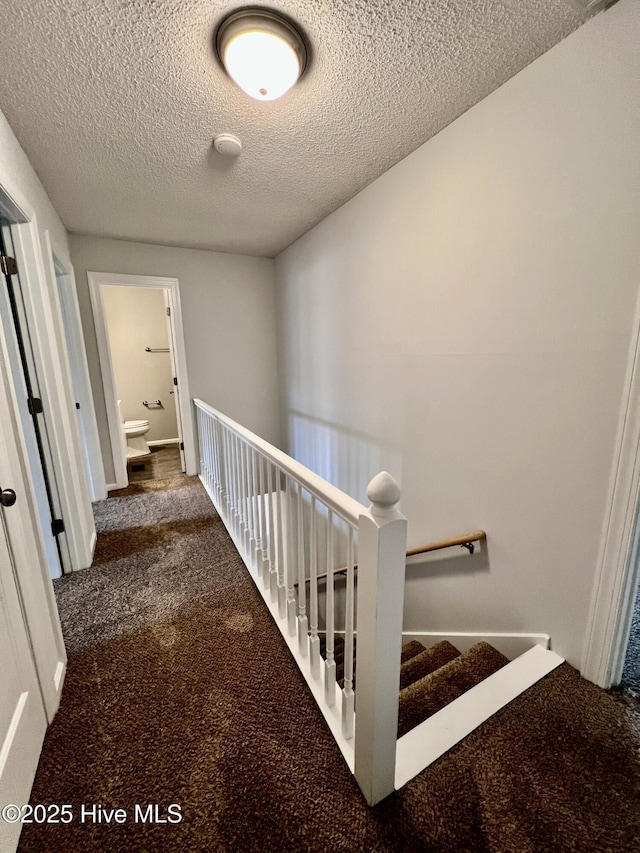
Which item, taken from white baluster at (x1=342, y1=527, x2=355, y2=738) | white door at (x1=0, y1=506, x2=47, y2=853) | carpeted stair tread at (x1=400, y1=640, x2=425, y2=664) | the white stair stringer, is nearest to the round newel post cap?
white baluster at (x1=342, y1=527, x2=355, y2=738)

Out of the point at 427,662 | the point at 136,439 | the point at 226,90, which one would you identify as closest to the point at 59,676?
the point at 427,662

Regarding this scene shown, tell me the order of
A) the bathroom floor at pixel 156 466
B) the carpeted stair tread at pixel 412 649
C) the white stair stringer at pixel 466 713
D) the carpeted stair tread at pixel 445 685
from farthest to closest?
the bathroom floor at pixel 156 466
the carpeted stair tread at pixel 412 649
the carpeted stair tread at pixel 445 685
the white stair stringer at pixel 466 713

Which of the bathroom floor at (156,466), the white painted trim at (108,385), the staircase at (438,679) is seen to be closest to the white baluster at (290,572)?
the staircase at (438,679)

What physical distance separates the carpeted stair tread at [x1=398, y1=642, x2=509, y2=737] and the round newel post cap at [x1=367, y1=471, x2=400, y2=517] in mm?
1040

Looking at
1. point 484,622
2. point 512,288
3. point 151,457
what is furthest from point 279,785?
point 151,457

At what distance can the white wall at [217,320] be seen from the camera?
3076mm

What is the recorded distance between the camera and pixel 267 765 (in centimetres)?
106

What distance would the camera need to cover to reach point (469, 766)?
3.43 ft

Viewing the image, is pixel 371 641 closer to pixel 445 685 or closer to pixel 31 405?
pixel 445 685

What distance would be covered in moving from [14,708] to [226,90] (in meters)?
2.30

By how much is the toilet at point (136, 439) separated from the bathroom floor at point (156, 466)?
0.36ft

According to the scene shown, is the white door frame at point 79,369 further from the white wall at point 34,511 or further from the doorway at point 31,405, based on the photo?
the doorway at point 31,405

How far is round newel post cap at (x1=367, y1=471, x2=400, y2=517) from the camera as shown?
0.79m

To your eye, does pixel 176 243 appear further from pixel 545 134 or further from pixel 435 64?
pixel 545 134
